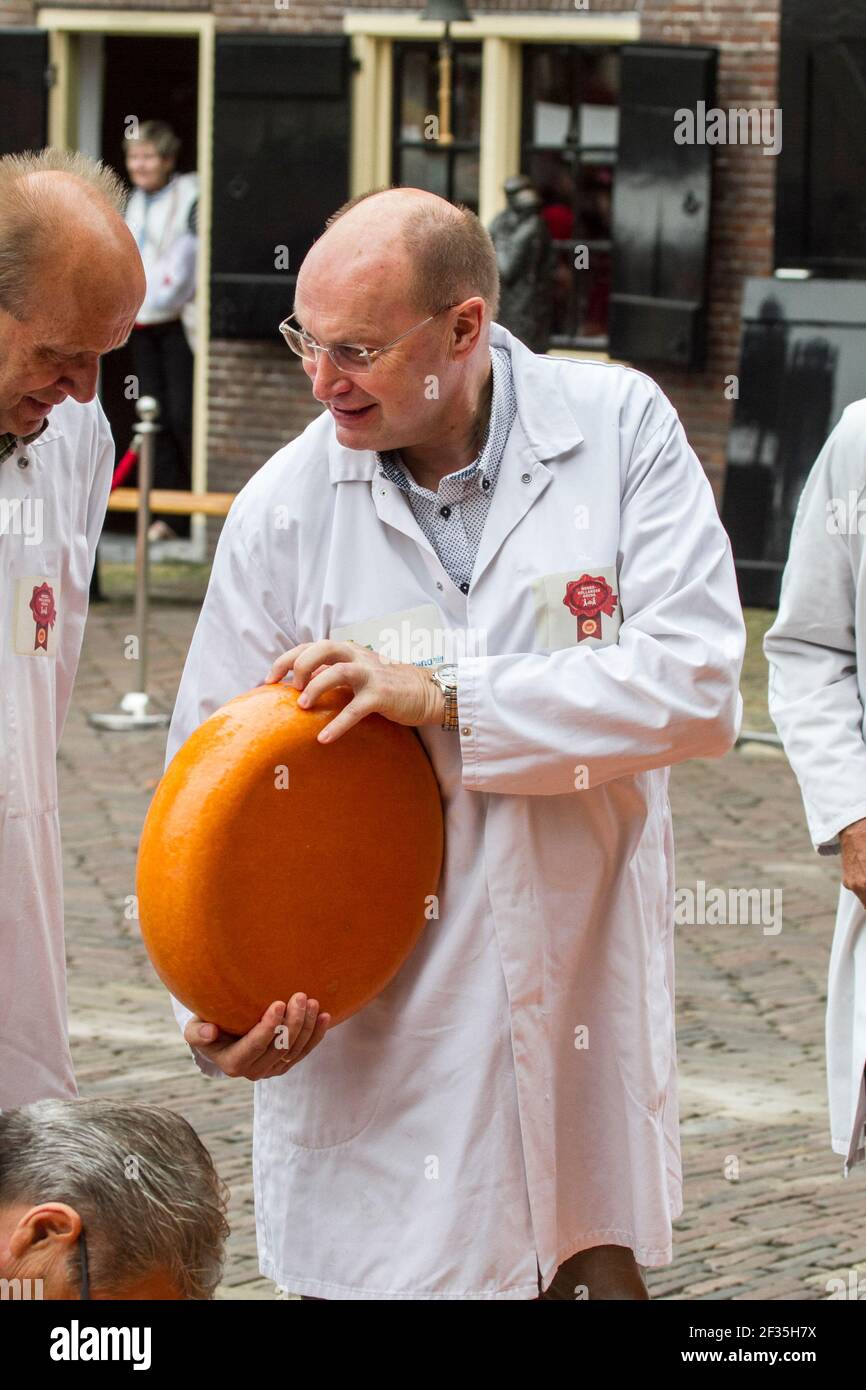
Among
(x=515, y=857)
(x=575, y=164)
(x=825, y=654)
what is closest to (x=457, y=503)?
(x=515, y=857)

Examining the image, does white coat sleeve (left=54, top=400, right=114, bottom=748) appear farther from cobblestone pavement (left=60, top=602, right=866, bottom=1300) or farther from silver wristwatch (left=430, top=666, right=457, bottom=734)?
cobblestone pavement (left=60, top=602, right=866, bottom=1300)

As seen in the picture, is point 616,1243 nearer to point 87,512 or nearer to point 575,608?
point 575,608

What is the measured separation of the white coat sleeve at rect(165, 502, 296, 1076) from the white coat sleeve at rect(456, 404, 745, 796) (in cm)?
31

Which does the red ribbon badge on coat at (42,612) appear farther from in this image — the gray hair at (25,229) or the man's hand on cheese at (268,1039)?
the man's hand on cheese at (268,1039)

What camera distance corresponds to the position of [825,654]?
→ 3703mm

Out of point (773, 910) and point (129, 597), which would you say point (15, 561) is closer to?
point (773, 910)

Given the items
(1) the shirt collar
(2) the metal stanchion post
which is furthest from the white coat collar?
(2) the metal stanchion post

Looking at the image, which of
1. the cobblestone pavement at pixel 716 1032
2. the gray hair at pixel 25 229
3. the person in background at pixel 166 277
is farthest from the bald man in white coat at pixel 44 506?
the person in background at pixel 166 277

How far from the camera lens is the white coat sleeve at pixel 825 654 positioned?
142 inches

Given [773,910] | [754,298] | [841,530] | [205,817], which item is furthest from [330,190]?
[205,817]

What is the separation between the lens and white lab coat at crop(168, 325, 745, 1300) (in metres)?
2.95

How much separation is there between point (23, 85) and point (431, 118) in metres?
2.52

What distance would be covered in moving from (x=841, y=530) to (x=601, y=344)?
10.1 meters

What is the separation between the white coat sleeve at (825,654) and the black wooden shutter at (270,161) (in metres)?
10.2
